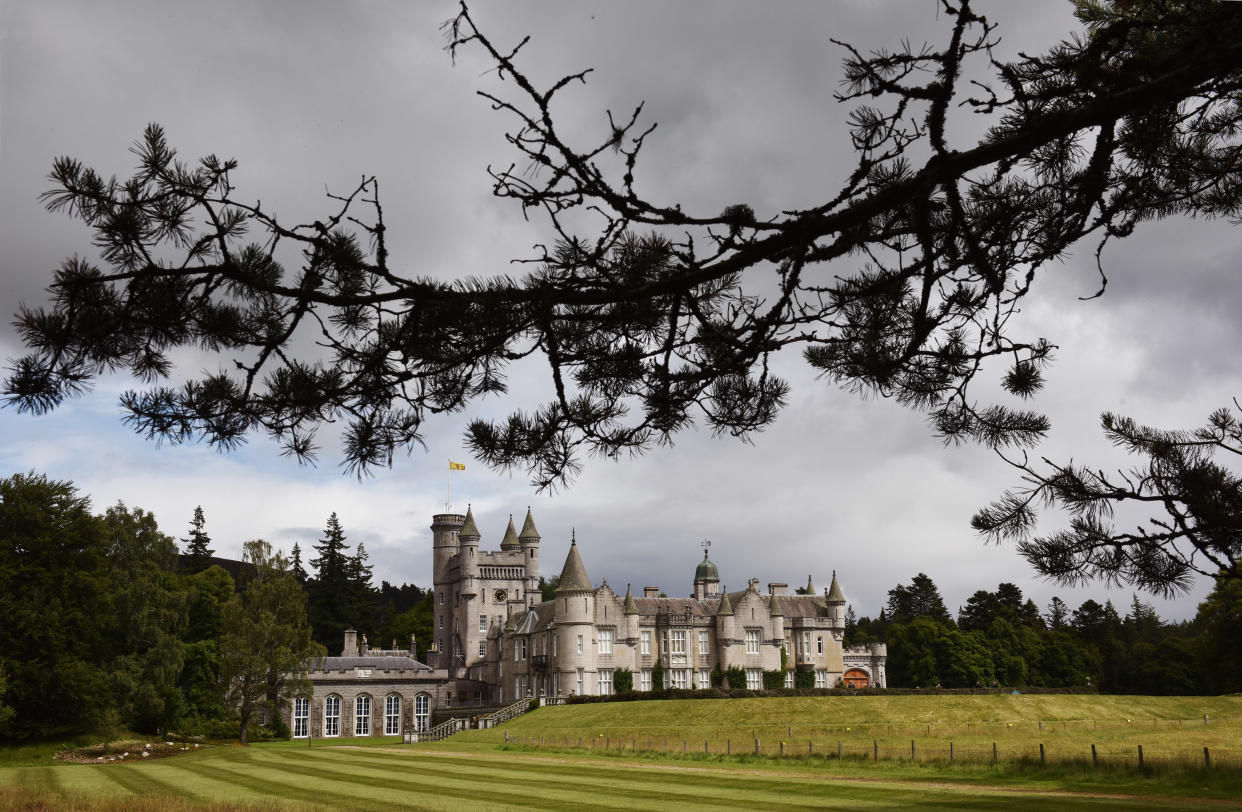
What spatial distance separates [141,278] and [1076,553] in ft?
21.3

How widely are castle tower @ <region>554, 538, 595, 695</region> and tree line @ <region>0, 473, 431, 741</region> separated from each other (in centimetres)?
1517

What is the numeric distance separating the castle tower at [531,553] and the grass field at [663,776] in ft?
103

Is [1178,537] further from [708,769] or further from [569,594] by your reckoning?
[569,594]

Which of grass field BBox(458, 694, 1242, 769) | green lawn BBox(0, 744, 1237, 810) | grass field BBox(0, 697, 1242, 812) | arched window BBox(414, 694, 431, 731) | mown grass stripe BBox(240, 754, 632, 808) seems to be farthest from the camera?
arched window BBox(414, 694, 431, 731)

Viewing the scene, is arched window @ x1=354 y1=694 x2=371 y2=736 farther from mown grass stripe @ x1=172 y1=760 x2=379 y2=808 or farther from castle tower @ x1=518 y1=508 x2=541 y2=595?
mown grass stripe @ x1=172 y1=760 x2=379 y2=808

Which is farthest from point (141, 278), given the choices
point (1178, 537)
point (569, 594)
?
point (569, 594)

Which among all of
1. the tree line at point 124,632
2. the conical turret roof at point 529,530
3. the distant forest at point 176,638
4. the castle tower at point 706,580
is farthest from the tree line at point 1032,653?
the tree line at point 124,632

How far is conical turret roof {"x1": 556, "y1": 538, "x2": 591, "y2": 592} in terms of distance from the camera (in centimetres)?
6303

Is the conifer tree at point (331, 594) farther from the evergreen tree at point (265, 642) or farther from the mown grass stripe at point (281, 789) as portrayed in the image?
the mown grass stripe at point (281, 789)

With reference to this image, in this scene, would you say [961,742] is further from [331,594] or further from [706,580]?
[331,594]

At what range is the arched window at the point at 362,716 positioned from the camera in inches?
2601

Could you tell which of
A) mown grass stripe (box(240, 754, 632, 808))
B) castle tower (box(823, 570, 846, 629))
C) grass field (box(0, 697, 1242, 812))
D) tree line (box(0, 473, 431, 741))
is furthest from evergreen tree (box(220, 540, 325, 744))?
castle tower (box(823, 570, 846, 629))

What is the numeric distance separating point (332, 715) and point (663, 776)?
46.3 metres

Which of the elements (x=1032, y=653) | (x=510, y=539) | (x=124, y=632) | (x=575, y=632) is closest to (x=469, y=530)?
(x=510, y=539)
